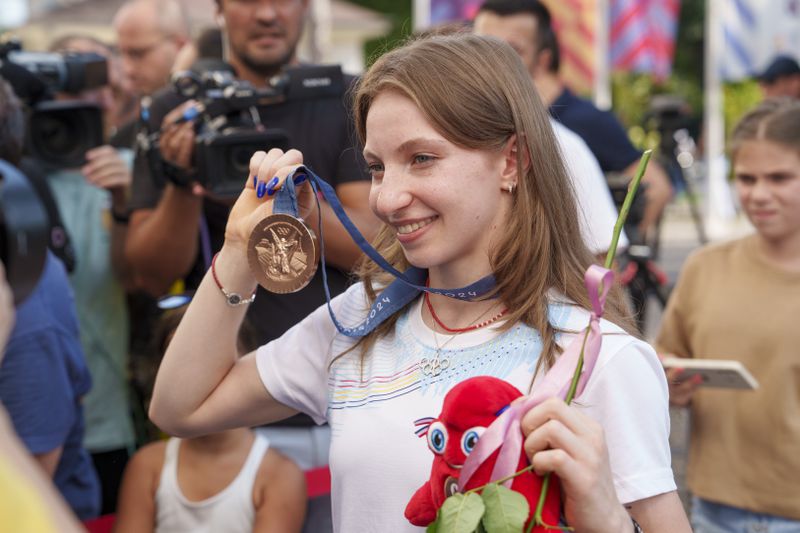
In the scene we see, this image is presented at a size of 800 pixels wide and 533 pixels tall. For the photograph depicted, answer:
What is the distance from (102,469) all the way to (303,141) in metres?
1.47

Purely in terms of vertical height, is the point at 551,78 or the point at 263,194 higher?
the point at 263,194

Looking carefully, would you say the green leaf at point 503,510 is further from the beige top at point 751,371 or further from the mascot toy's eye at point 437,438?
the beige top at point 751,371

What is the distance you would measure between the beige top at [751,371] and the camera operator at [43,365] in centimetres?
191

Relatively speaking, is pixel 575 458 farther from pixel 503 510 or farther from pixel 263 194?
pixel 263 194

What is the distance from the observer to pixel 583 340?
1.76 meters

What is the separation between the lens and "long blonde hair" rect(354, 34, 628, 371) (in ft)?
6.59

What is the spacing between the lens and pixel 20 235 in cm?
154

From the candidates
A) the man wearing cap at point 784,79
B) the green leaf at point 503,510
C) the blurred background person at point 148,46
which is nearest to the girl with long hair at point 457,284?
the green leaf at point 503,510

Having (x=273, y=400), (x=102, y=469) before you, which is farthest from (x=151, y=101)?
(x=273, y=400)

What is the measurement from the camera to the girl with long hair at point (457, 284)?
1.88m

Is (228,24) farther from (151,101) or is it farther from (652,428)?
(652,428)

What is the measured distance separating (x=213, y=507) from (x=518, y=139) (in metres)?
1.68

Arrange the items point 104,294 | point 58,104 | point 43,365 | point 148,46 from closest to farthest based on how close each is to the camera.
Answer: point 43,365 < point 58,104 < point 104,294 < point 148,46

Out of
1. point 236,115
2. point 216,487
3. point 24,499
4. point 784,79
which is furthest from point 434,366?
point 784,79
